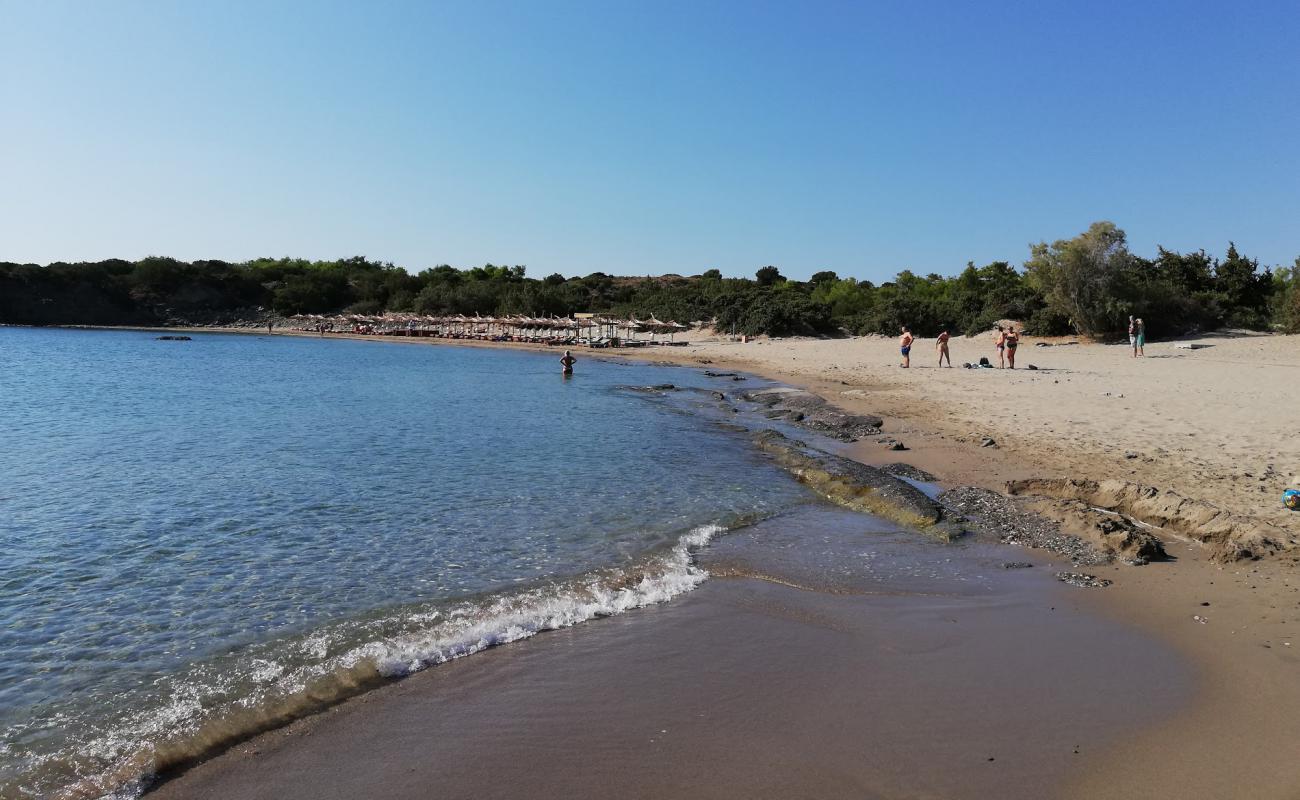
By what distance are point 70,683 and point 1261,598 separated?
8.84 metres

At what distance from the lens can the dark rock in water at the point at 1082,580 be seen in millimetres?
6461

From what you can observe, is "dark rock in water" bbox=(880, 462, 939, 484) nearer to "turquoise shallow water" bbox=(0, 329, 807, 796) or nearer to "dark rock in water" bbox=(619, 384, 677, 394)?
"turquoise shallow water" bbox=(0, 329, 807, 796)

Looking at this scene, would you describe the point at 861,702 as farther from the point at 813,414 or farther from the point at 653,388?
the point at 653,388

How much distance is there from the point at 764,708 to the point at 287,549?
565 cm

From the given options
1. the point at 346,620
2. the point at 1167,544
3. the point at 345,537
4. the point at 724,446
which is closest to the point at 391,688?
the point at 346,620

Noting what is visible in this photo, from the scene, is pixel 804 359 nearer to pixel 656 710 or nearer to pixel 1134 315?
pixel 1134 315

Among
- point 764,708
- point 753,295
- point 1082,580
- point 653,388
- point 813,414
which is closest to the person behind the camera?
point 764,708

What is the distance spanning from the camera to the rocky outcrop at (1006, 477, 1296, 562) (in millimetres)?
6855

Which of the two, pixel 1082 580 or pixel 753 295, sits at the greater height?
pixel 753 295

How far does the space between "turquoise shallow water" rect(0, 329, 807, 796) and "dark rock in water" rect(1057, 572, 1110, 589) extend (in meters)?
3.42

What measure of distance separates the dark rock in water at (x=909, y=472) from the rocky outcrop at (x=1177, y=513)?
1.16 m


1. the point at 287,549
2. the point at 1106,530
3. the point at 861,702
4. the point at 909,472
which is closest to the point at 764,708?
the point at 861,702

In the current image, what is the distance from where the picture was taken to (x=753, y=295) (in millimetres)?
55031

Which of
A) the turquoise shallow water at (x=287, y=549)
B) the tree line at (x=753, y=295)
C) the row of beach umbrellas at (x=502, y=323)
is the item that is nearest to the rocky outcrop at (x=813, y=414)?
the turquoise shallow water at (x=287, y=549)
